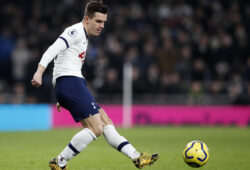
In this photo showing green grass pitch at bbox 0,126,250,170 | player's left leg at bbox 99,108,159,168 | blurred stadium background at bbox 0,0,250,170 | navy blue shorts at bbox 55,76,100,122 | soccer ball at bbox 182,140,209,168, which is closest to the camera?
navy blue shorts at bbox 55,76,100,122

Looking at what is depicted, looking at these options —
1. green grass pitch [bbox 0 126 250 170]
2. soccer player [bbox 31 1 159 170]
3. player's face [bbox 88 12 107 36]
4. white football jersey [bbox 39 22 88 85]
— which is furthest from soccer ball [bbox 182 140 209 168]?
player's face [bbox 88 12 107 36]

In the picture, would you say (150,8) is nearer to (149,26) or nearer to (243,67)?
(149,26)

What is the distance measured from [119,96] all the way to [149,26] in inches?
112

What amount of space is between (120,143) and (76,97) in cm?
79

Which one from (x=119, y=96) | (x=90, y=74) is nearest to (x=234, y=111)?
(x=119, y=96)

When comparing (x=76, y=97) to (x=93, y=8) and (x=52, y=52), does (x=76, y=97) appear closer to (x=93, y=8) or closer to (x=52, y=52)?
(x=52, y=52)

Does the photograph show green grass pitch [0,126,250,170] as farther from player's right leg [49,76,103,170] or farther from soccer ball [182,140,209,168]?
player's right leg [49,76,103,170]

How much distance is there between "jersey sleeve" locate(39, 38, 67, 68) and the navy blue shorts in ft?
1.23

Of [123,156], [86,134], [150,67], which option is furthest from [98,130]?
[150,67]

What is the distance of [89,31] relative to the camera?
6.73 meters

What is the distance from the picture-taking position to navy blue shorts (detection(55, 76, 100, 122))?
6.46 metres

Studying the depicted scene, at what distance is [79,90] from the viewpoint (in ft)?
21.4

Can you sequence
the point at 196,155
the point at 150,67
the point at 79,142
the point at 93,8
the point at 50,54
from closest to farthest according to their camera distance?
the point at 50,54 → the point at 79,142 → the point at 93,8 → the point at 196,155 → the point at 150,67

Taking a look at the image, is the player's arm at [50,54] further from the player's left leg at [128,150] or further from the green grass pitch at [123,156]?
the green grass pitch at [123,156]
